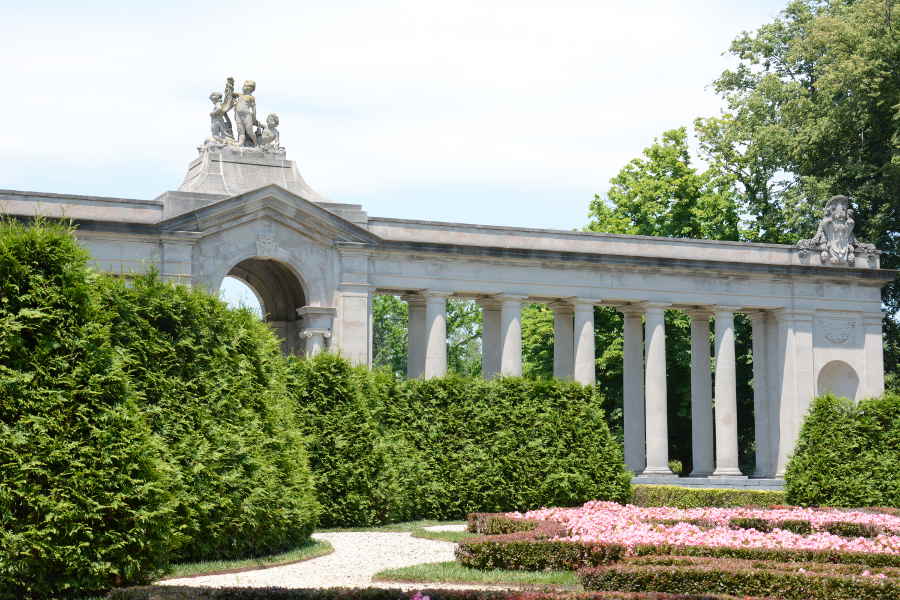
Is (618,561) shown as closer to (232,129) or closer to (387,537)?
(387,537)

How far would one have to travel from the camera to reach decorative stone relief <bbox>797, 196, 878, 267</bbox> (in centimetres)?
6000

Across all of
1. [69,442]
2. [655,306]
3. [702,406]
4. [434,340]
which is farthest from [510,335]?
[69,442]

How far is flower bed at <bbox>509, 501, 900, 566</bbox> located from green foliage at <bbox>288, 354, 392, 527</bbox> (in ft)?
14.8

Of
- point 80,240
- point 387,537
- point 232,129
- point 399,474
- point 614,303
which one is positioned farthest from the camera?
point 614,303

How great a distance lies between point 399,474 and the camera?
36.1 meters

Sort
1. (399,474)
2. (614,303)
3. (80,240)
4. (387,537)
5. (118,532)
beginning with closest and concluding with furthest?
(118,532), (387,537), (399,474), (80,240), (614,303)

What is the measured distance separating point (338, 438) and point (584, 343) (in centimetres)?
2391

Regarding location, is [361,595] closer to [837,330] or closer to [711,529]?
[711,529]

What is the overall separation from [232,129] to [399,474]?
23.3m

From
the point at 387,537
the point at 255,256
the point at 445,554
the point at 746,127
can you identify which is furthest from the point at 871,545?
the point at 746,127

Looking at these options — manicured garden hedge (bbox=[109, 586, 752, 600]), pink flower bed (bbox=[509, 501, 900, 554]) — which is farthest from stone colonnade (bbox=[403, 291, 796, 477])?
manicured garden hedge (bbox=[109, 586, 752, 600])

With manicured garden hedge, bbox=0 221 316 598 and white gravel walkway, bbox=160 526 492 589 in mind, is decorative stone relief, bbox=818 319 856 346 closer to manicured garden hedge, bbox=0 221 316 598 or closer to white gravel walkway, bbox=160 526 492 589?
white gravel walkway, bbox=160 526 492 589

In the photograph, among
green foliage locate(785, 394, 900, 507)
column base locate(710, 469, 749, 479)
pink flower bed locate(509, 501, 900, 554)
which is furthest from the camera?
column base locate(710, 469, 749, 479)

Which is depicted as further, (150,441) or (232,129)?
(232,129)
